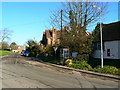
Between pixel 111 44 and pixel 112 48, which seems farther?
pixel 111 44

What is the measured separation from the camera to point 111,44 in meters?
21.7

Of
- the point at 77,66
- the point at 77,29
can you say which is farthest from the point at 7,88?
the point at 77,29

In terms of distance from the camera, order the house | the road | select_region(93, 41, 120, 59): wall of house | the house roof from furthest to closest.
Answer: the house roof < the house < select_region(93, 41, 120, 59): wall of house < the road

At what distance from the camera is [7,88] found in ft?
23.3

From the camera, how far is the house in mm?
20766

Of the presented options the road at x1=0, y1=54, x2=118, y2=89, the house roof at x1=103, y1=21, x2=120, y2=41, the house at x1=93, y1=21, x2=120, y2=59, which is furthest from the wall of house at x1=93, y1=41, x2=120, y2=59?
the road at x1=0, y1=54, x2=118, y2=89

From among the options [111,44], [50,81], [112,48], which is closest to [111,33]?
[111,44]

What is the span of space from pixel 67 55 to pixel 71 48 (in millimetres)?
1624

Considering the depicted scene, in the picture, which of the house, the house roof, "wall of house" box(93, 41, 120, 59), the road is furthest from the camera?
the house roof

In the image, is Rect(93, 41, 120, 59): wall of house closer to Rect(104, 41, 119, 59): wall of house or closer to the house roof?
Rect(104, 41, 119, 59): wall of house

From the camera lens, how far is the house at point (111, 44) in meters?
20.8

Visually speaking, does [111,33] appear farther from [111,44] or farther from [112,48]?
[112,48]

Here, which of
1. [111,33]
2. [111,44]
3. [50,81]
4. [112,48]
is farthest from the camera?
[111,33]

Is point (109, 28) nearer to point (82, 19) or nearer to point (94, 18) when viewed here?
point (94, 18)
